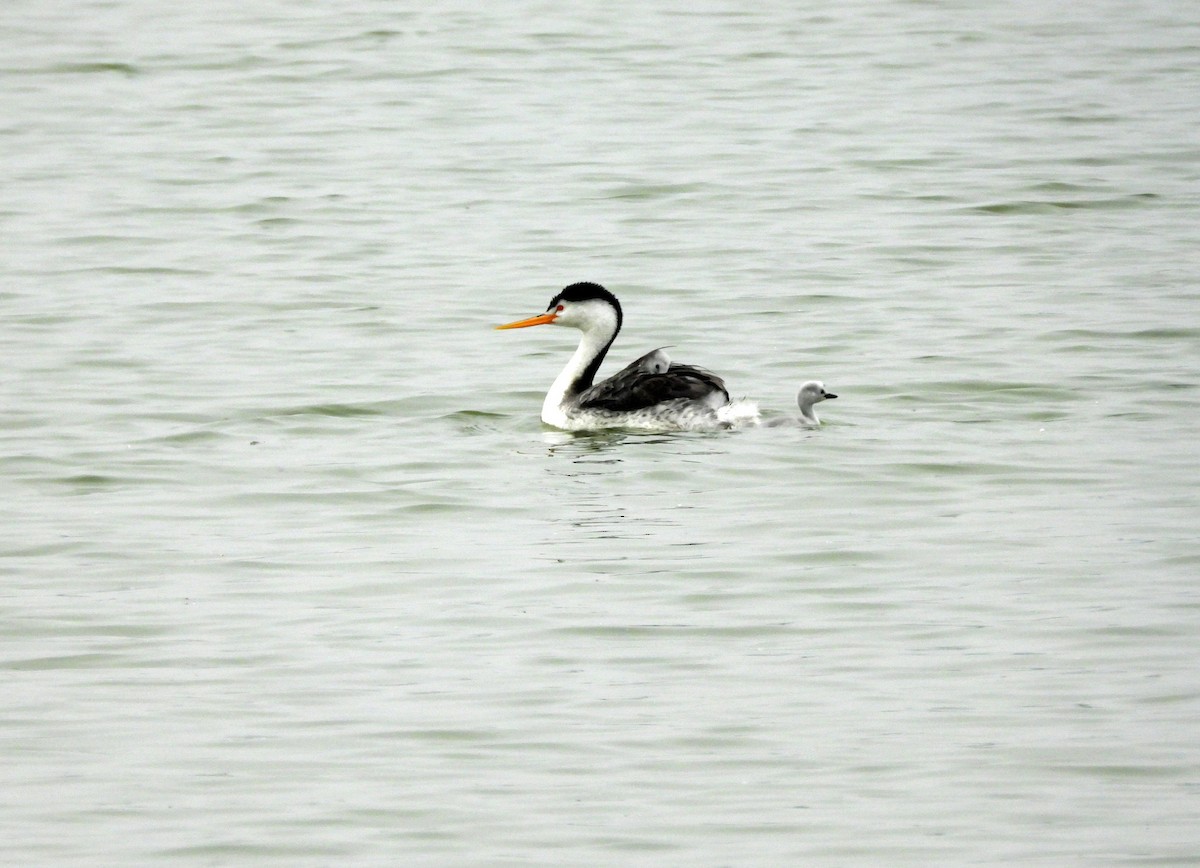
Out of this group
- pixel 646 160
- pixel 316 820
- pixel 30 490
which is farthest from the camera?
pixel 646 160

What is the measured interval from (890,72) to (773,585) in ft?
63.2

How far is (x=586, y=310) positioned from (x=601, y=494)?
2511 mm

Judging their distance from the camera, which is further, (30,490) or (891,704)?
(30,490)

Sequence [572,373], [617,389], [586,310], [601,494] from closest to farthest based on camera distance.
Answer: [601,494] < [617,389] < [572,373] < [586,310]

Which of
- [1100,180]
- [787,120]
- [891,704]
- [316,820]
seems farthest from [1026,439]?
[787,120]

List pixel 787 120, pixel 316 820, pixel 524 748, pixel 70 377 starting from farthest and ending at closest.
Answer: pixel 787 120 < pixel 70 377 < pixel 524 748 < pixel 316 820

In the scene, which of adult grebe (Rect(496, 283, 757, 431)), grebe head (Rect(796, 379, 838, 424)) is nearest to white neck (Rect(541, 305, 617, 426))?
adult grebe (Rect(496, 283, 757, 431))

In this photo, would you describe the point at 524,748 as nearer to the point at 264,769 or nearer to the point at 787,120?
the point at 264,769

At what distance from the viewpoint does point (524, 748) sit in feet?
24.1

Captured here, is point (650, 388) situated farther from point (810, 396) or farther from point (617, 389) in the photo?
point (810, 396)

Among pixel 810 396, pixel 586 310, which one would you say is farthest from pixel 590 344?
pixel 810 396

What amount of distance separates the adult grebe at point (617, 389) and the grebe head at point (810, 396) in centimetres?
30

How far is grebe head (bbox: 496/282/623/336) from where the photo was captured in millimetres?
13281

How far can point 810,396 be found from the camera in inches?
476
